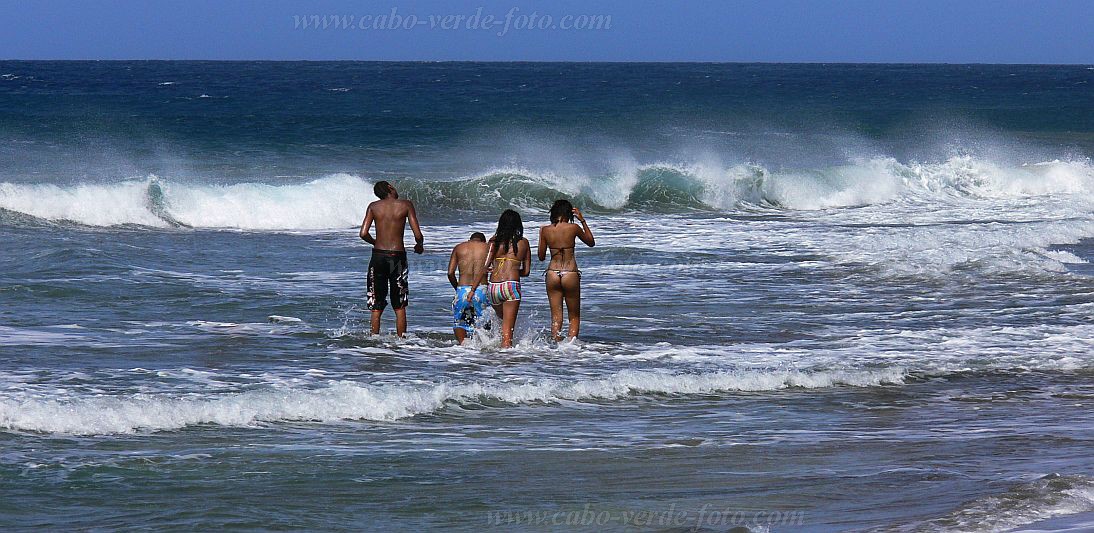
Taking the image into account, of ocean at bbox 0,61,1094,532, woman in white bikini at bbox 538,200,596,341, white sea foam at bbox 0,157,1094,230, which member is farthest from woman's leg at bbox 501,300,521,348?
white sea foam at bbox 0,157,1094,230

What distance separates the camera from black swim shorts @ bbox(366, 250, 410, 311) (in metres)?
10.6

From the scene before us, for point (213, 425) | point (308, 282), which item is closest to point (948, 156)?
point (308, 282)

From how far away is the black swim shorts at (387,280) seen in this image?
10578mm

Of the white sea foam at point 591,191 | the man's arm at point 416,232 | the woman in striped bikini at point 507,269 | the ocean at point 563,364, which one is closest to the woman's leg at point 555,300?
the ocean at point 563,364

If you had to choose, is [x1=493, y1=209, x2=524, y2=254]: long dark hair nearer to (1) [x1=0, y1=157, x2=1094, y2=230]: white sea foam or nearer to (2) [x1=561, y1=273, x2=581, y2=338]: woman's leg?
(2) [x1=561, y1=273, x2=581, y2=338]: woman's leg

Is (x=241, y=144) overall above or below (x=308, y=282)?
above

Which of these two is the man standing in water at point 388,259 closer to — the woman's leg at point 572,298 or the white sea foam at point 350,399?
the woman's leg at point 572,298

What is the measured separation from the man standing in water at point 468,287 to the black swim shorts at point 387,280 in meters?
0.50

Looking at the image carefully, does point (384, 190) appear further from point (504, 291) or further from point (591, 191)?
point (591, 191)

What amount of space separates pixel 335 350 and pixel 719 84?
84958 millimetres

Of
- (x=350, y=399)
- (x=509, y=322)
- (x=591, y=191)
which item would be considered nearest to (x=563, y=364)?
(x=509, y=322)

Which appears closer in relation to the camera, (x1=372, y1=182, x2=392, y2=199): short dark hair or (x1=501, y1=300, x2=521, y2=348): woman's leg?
(x1=501, y1=300, x2=521, y2=348): woman's leg

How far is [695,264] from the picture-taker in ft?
51.0

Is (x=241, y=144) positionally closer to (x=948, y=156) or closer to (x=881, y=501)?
(x=948, y=156)
